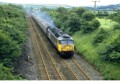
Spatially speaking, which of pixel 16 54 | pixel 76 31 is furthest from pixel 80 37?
pixel 16 54

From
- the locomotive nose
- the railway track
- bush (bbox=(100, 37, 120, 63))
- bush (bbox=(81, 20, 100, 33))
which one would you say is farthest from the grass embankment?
the locomotive nose

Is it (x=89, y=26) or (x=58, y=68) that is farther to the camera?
(x=89, y=26)

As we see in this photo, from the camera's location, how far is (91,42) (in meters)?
41.1

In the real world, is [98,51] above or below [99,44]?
below

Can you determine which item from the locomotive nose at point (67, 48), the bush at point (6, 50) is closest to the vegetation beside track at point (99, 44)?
the locomotive nose at point (67, 48)

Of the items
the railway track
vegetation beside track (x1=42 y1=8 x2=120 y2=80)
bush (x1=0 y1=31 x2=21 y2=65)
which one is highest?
bush (x1=0 y1=31 x2=21 y2=65)

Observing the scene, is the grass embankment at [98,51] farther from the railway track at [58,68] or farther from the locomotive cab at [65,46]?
the locomotive cab at [65,46]

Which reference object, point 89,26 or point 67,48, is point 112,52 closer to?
point 67,48

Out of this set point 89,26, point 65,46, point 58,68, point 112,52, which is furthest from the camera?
point 89,26

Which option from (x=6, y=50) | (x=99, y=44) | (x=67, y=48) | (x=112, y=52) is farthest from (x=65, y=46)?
(x=6, y=50)

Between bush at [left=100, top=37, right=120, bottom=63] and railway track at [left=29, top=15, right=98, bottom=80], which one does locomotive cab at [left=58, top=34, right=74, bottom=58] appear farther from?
bush at [left=100, top=37, right=120, bottom=63]

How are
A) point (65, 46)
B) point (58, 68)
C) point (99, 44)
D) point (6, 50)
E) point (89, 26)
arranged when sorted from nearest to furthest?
point (6, 50) < point (58, 68) < point (99, 44) < point (65, 46) < point (89, 26)

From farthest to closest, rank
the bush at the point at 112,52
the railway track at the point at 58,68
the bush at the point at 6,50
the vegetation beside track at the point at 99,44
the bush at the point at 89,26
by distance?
the bush at the point at 89,26, the bush at the point at 112,52, the vegetation beside track at the point at 99,44, the railway track at the point at 58,68, the bush at the point at 6,50

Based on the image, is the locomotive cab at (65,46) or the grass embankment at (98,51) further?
the locomotive cab at (65,46)
